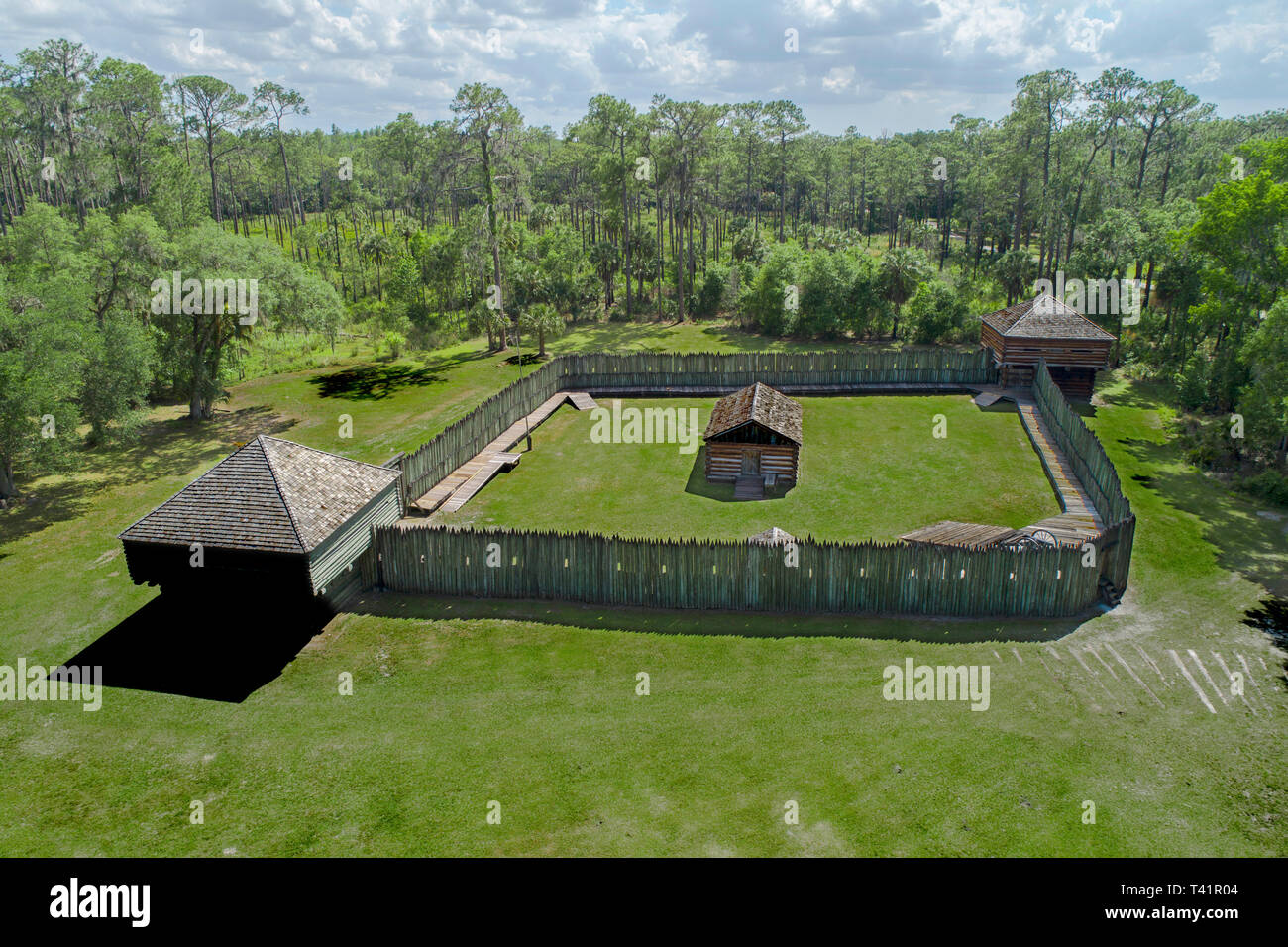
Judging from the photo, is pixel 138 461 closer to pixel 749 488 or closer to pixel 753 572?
pixel 749 488

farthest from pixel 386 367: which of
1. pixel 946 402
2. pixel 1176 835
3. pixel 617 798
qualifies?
pixel 1176 835

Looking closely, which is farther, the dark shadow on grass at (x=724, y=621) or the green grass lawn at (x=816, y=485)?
the green grass lawn at (x=816, y=485)

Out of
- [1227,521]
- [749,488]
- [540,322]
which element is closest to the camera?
[1227,521]

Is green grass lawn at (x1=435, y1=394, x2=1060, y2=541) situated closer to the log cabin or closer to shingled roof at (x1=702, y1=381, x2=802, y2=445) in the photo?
shingled roof at (x1=702, y1=381, x2=802, y2=445)

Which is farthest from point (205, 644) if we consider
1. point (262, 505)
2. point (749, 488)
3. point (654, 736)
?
point (749, 488)

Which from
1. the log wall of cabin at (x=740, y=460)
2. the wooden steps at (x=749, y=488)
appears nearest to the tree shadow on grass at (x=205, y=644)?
the wooden steps at (x=749, y=488)

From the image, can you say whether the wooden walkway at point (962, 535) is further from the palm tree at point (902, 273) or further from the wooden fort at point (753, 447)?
the palm tree at point (902, 273)
